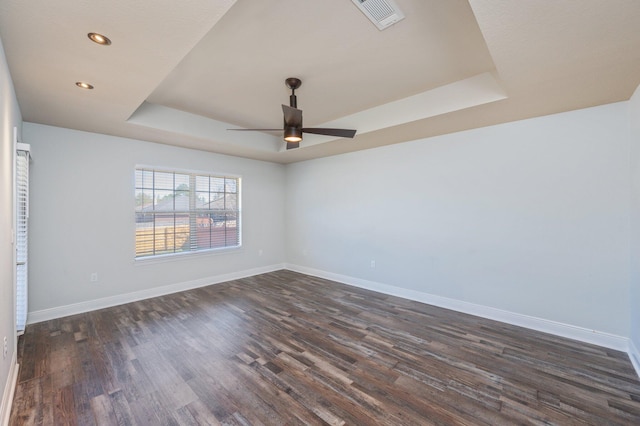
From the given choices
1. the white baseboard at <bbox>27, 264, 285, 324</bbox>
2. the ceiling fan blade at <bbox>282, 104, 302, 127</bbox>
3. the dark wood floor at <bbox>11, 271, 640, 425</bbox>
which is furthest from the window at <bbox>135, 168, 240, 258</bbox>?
the ceiling fan blade at <bbox>282, 104, 302, 127</bbox>

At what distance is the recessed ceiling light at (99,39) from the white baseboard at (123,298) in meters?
3.56

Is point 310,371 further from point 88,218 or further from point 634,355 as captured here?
point 88,218

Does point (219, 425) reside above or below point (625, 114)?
below

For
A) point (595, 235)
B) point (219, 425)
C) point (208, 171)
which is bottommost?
point (219, 425)

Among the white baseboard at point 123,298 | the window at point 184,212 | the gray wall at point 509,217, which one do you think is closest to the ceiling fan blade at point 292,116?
the gray wall at point 509,217

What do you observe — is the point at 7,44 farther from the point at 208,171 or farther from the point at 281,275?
the point at 281,275

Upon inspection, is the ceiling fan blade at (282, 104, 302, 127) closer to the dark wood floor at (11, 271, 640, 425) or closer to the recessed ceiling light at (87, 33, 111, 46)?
the recessed ceiling light at (87, 33, 111, 46)

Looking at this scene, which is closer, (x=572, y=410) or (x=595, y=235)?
(x=572, y=410)

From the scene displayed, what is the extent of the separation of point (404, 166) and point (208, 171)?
3518mm

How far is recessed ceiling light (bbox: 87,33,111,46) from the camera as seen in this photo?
1748 mm

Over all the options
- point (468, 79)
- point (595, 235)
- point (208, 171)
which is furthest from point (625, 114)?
point (208, 171)

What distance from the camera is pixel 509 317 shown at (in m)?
3.39

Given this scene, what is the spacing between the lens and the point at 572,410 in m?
1.93

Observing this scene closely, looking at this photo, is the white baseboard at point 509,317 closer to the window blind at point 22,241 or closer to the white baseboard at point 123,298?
the white baseboard at point 123,298
